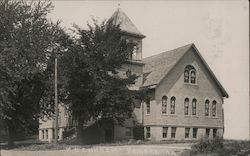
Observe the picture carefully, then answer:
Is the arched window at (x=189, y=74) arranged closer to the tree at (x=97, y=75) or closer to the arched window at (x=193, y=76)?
the arched window at (x=193, y=76)

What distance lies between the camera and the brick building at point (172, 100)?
47.5 m

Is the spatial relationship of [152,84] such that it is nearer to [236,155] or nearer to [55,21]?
[55,21]

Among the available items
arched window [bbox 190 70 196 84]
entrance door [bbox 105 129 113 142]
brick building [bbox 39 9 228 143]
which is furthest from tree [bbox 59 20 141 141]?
arched window [bbox 190 70 196 84]

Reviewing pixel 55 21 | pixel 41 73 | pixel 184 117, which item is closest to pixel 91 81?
pixel 41 73


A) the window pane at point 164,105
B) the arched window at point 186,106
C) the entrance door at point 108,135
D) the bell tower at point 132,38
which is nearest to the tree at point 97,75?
the entrance door at point 108,135

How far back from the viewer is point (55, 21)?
44.7m

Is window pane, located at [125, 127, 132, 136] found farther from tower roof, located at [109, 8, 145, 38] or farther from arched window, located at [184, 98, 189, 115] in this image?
tower roof, located at [109, 8, 145, 38]

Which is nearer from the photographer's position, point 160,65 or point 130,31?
point 130,31

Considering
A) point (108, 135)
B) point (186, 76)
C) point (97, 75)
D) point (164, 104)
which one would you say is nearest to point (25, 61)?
point (97, 75)

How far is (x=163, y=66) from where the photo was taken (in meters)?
49.6

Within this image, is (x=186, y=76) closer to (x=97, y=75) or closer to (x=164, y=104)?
(x=164, y=104)

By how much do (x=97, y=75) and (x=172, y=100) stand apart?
11061 mm

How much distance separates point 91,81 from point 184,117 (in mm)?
12732

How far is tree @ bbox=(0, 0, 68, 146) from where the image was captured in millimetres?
38000
